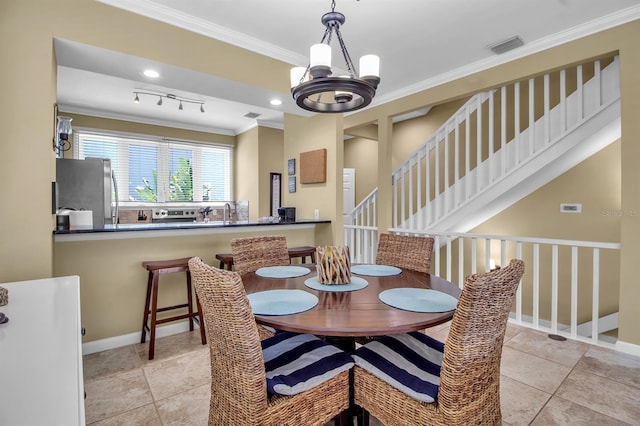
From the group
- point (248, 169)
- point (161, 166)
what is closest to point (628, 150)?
point (248, 169)

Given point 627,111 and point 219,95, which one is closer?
point 627,111

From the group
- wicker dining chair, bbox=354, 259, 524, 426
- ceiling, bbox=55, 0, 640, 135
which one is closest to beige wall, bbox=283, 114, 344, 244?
ceiling, bbox=55, 0, 640, 135

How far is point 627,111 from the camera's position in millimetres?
2516

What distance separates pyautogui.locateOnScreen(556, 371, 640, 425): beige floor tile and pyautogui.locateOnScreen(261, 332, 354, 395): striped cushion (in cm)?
155

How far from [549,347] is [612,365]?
38 centimetres

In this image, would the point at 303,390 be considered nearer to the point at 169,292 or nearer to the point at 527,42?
the point at 169,292

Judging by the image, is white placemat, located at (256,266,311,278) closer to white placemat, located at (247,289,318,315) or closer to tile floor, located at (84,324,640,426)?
white placemat, located at (247,289,318,315)

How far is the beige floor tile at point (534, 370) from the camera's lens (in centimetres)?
207

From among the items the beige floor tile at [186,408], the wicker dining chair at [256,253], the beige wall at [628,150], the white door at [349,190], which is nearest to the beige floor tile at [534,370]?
the beige wall at [628,150]

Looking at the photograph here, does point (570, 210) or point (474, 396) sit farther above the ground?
point (570, 210)

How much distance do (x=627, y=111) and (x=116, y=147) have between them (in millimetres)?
6438

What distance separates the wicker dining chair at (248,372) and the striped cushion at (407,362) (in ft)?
0.36

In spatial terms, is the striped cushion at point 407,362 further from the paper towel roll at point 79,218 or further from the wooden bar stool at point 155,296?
the paper towel roll at point 79,218

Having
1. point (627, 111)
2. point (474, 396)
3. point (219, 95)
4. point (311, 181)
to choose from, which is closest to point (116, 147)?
point (219, 95)
